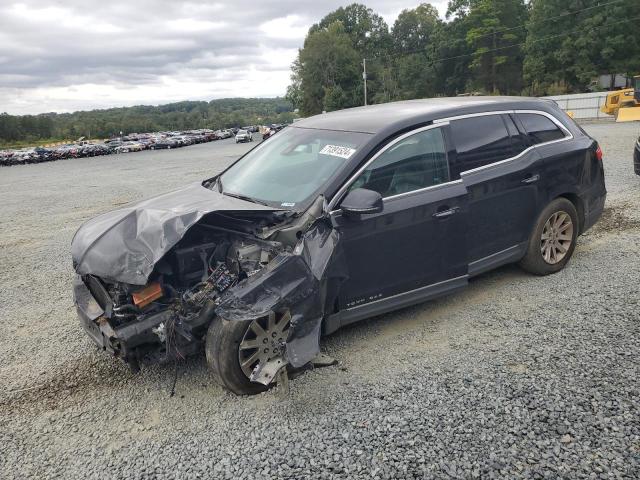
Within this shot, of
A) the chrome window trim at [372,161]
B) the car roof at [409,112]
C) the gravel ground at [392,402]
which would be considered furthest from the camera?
the car roof at [409,112]

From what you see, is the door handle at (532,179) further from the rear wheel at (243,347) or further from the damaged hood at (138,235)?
the rear wheel at (243,347)

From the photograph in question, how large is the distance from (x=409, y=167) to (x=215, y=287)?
1.75 metres

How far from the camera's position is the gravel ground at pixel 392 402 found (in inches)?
106

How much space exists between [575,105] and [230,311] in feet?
127

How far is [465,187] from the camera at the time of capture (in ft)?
13.4

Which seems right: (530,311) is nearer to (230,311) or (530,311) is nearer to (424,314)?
(424,314)

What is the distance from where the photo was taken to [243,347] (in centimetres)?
324

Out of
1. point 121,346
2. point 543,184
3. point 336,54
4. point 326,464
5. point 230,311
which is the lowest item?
point 326,464

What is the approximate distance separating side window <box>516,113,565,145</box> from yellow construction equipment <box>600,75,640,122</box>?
21.8 meters

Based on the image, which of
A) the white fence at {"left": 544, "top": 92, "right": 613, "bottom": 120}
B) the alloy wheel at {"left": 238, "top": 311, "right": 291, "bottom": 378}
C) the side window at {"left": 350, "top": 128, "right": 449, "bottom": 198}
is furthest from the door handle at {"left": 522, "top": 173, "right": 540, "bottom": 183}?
the white fence at {"left": 544, "top": 92, "right": 613, "bottom": 120}

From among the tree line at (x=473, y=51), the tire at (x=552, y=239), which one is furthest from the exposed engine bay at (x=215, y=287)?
the tree line at (x=473, y=51)

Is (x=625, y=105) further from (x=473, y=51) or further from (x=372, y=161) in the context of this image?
(x=473, y=51)

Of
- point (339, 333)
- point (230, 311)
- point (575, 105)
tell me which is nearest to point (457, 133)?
point (339, 333)

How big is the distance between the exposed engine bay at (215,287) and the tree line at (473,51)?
183ft
